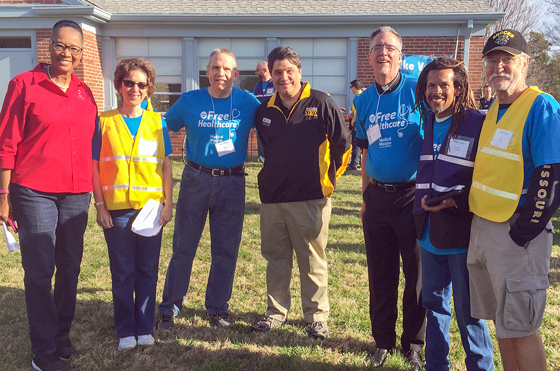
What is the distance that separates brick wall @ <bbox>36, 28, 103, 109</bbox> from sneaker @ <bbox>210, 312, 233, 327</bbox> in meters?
9.69

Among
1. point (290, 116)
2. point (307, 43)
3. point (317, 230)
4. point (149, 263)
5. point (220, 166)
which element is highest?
point (307, 43)

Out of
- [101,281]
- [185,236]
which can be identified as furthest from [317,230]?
[101,281]

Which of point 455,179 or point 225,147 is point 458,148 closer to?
point 455,179

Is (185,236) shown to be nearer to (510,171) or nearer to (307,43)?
(510,171)

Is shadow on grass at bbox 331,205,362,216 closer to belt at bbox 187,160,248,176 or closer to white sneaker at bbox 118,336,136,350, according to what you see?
belt at bbox 187,160,248,176

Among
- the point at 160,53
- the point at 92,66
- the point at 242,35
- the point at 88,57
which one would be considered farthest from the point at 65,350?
the point at 160,53

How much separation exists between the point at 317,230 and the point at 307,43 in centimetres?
997

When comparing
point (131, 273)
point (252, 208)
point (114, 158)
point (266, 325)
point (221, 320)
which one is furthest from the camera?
point (252, 208)

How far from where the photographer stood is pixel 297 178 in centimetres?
356

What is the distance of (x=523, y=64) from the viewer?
2.35 meters

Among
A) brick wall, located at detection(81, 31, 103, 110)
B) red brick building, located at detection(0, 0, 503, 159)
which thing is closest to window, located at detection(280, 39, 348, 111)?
red brick building, located at detection(0, 0, 503, 159)

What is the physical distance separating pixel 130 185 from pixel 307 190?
1.30m

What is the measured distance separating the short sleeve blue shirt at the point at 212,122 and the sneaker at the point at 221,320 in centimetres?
126

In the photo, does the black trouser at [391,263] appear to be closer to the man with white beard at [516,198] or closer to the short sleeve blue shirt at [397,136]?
the short sleeve blue shirt at [397,136]
